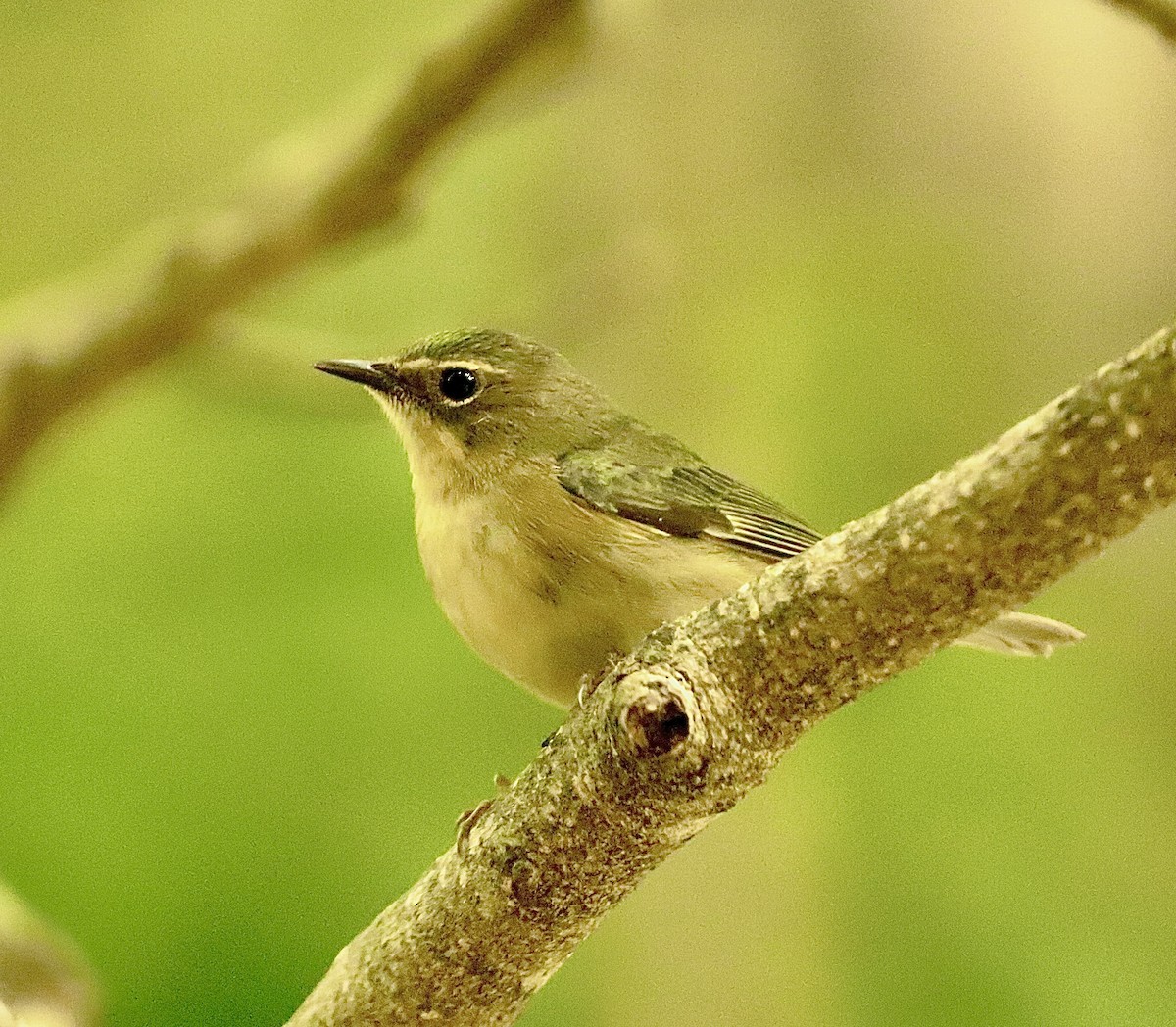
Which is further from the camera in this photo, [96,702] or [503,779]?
[96,702]

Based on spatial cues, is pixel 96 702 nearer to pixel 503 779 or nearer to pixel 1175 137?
pixel 503 779

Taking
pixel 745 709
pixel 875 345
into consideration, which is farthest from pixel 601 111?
pixel 745 709

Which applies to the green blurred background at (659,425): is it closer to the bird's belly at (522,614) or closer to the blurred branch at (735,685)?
the bird's belly at (522,614)

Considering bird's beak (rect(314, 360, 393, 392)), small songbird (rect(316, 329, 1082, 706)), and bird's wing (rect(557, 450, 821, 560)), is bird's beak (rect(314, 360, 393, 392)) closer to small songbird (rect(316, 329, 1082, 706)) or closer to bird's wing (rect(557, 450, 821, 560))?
small songbird (rect(316, 329, 1082, 706))

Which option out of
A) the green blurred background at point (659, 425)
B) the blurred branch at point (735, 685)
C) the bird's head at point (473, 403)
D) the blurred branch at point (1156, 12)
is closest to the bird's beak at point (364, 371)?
the bird's head at point (473, 403)

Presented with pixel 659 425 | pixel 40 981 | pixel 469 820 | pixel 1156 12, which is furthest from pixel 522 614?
pixel 659 425

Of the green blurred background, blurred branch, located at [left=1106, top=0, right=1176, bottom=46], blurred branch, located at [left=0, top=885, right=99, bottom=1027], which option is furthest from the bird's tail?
the green blurred background

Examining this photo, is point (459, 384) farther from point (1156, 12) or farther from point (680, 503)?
point (1156, 12)
